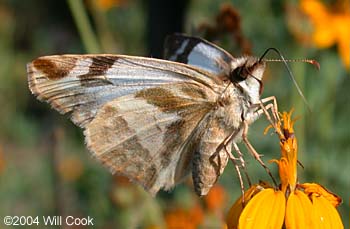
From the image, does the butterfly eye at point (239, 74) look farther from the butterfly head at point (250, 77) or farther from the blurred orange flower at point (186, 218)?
the blurred orange flower at point (186, 218)

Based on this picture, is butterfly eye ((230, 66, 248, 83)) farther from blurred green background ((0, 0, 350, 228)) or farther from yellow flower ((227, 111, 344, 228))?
blurred green background ((0, 0, 350, 228))

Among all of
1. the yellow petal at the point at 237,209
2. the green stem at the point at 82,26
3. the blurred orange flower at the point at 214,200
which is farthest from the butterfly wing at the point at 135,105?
the green stem at the point at 82,26

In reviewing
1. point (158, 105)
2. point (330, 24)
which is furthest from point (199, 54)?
point (330, 24)

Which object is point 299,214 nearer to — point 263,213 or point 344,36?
point 263,213

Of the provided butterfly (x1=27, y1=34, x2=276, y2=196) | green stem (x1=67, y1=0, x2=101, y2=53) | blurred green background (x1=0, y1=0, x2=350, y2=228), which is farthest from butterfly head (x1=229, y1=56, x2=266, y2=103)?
green stem (x1=67, y1=0, x2=101, y2=53)

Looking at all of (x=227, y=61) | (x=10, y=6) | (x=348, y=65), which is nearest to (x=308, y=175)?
(x=348, y=65)

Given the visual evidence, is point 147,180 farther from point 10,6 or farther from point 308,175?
point 10,6

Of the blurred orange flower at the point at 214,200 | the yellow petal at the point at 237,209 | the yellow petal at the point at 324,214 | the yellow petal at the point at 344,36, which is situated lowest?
the yellow petal at the point at 324,214
